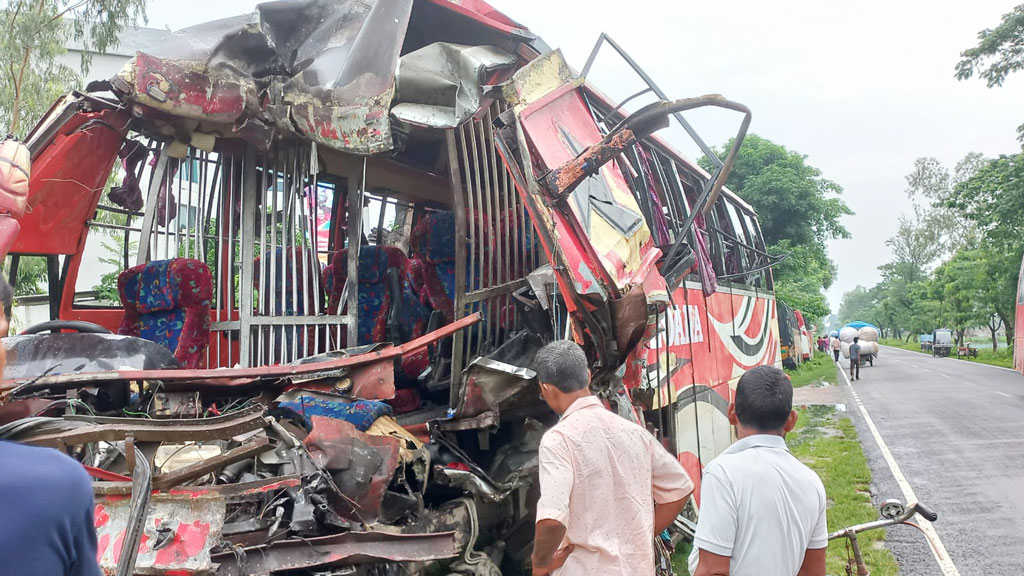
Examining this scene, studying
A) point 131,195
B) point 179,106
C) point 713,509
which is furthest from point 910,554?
point 131,195

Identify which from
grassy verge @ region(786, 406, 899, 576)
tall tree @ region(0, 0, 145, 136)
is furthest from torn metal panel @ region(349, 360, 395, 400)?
tall tree @ region(0, 0, 145, 136)

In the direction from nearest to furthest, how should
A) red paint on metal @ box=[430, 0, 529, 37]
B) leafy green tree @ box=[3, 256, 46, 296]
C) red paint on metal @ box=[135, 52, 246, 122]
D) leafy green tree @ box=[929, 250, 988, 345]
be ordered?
red paint on metal @ box=[135, 52, 246, 122], red paint on metal @ box=[430, 0, 529, 37], leafy green tree @ box=[3, 256, 46, 296], leafy green tree @ box=[929, 250, 988, 345]

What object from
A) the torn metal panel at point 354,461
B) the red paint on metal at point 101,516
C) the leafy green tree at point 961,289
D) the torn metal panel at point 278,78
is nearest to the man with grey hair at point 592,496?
the torn metal panel at point 354,461

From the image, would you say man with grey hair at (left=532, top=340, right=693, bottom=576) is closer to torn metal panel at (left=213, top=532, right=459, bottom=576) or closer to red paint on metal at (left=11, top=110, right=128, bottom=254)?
torn metal panel at (left=213, top=532, right=459, bottom=576)

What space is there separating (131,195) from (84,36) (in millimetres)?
15190

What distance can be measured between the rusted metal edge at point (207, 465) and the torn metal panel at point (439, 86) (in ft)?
5.83

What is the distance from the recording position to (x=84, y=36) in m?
16.8

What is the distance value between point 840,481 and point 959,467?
6.13 feet

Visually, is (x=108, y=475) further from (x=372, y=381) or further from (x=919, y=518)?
(x=919, y=518)

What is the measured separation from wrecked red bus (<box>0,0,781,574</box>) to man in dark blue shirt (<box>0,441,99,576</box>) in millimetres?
949

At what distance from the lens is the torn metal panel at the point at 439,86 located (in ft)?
12.0

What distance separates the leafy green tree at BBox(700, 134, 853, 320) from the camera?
2516 centimetres

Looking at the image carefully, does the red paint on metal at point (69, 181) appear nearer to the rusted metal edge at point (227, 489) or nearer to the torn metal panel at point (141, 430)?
the torn metal panel at point (141, 430)

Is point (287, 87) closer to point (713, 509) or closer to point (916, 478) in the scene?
point (713, 509)
